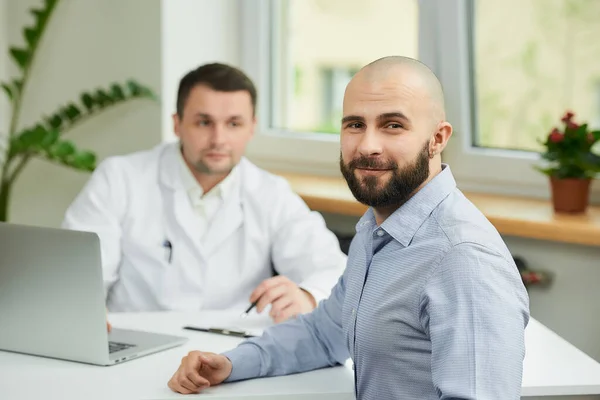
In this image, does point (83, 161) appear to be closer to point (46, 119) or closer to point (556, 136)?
point (46, 119)

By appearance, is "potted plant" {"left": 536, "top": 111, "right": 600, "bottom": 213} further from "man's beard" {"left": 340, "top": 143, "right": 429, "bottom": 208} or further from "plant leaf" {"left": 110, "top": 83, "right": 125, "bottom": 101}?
"plant leaf" {"left": 110, "top": 83, "right": 125, "bottom": 101}

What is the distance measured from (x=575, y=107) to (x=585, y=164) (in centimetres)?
37

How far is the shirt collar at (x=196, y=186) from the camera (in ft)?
9.20

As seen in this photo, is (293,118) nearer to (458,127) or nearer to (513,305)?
(458,127)

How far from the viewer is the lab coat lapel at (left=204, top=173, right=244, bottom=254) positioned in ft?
9.05

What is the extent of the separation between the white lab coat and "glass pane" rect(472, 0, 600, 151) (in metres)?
0.81

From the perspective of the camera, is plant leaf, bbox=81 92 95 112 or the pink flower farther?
plant leaf, bbox=81 92 95 112

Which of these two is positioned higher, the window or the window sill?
the window

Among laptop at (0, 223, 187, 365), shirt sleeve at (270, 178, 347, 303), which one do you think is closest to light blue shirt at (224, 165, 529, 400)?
laptop at (0, 223, 187, 365)

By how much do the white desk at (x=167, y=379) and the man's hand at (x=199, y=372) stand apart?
Result: 0.7 inches

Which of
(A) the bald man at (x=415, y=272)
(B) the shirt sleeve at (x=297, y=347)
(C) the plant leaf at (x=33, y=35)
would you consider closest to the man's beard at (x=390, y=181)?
(A) the bald man at (x=415, y=272)

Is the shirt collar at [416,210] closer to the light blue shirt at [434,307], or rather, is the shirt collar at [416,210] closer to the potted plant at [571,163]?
the light blue shirt at [434,307]

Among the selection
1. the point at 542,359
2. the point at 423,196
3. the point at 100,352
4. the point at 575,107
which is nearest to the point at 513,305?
the point at 423,196

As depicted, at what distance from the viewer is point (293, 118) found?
3.95m
